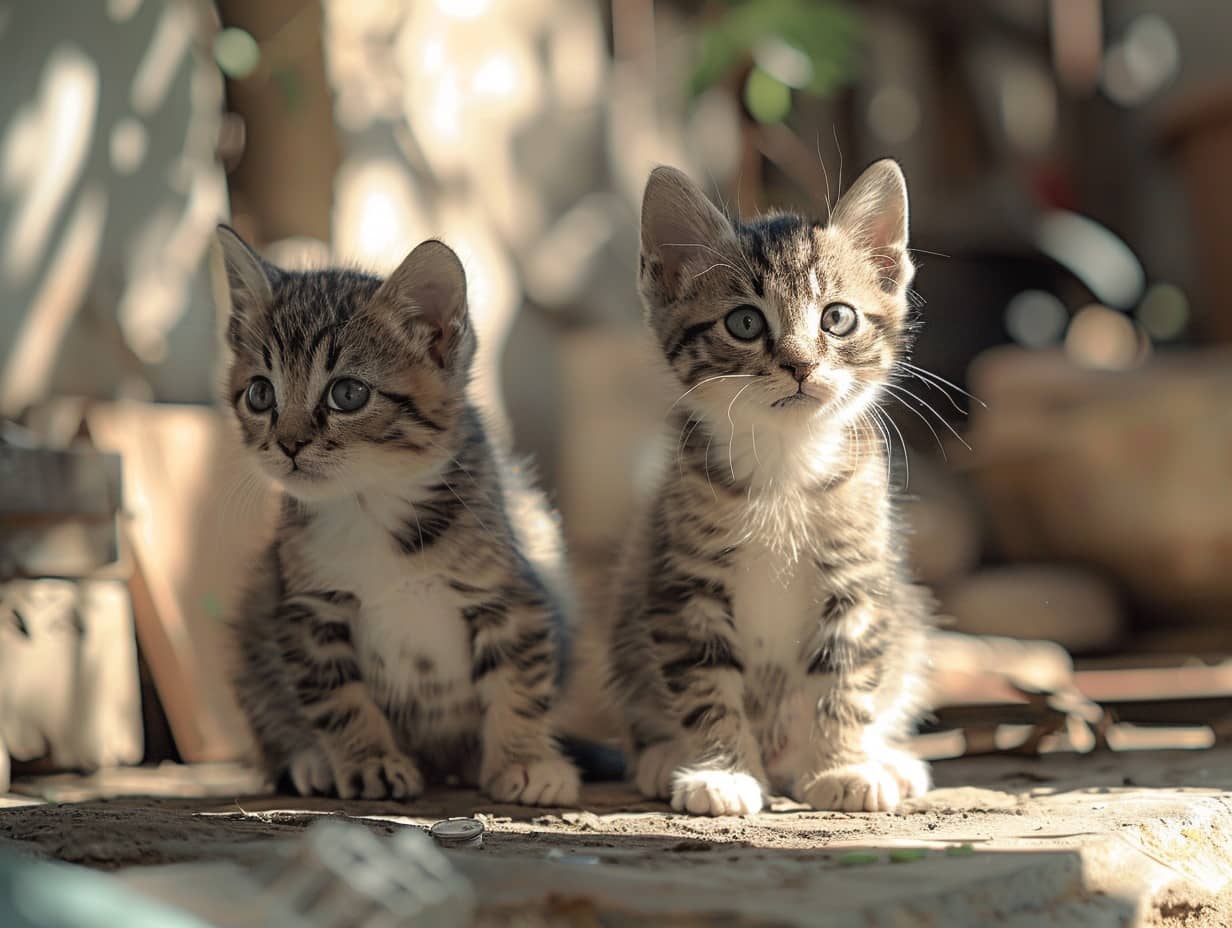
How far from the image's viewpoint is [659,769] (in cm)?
256

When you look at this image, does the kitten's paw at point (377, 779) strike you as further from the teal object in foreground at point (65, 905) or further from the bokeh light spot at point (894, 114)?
the bokeh light spot at point (894, 114)

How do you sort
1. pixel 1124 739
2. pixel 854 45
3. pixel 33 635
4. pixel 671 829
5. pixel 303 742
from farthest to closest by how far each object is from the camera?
pixel 854 45, pixel 1124 739, pixel 33 635, pixel 303 742, pixel 671 829

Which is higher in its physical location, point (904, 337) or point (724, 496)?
point (904, 337)

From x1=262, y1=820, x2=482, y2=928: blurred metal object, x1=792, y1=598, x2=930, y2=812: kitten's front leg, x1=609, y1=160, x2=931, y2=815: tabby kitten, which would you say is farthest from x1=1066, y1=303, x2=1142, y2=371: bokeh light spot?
x1=262, y1=820, x2=482, y2=928: blurred metal object

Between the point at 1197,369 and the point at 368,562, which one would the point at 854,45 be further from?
the point at 368,562

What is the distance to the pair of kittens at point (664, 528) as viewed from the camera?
8.08 feet

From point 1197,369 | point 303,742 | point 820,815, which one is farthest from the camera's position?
point 1197,369

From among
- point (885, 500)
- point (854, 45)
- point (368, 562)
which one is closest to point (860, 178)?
point (885, 500)

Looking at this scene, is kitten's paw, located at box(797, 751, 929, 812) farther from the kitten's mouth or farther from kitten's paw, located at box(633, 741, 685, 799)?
the kitten's mouth

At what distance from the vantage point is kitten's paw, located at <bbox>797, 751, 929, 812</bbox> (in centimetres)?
237

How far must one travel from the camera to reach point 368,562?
2.51m

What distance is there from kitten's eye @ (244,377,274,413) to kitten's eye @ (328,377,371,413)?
15 cm

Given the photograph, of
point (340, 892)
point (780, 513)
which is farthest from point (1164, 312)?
point (340, 892)

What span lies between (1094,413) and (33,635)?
4.73m
